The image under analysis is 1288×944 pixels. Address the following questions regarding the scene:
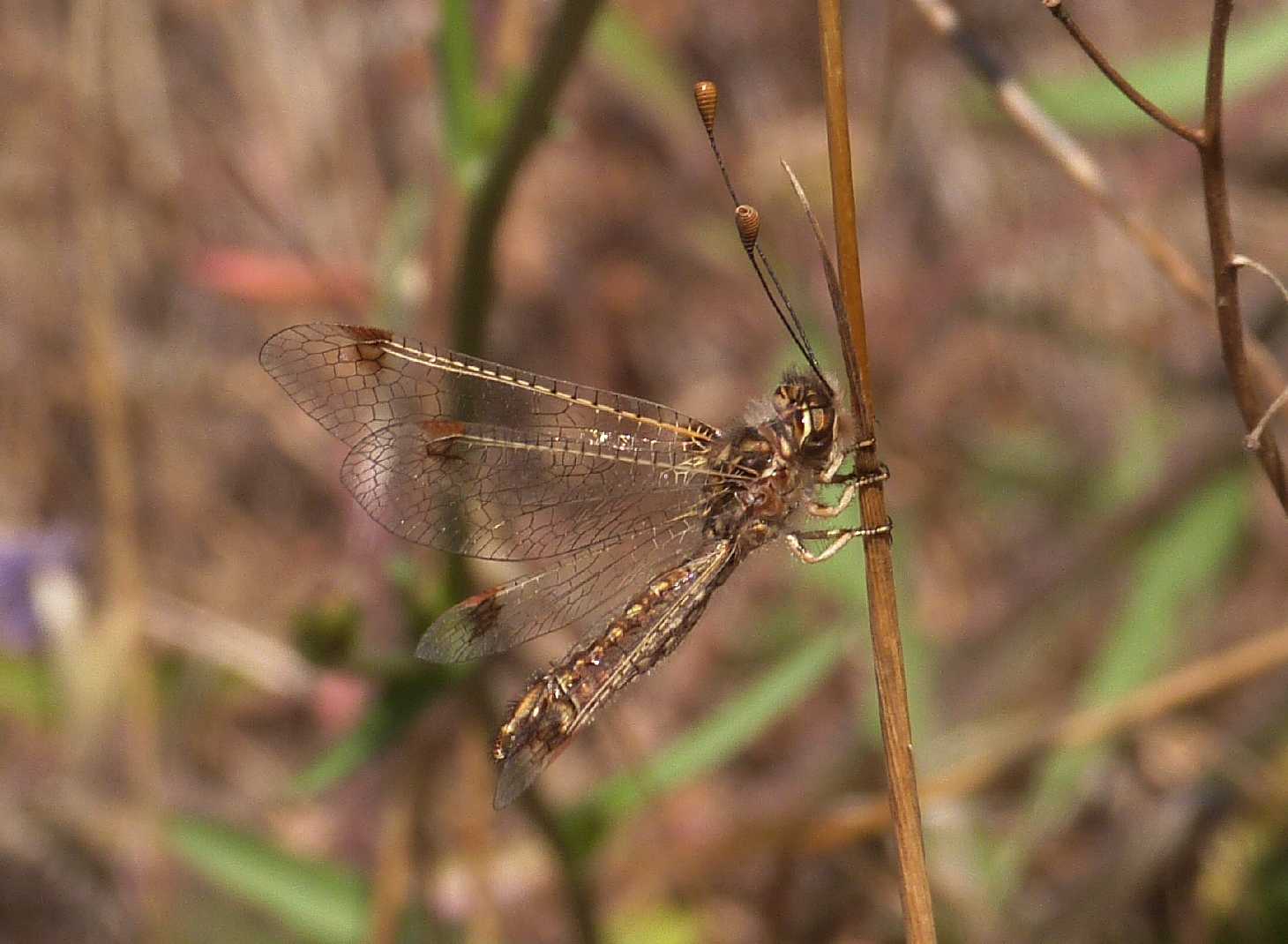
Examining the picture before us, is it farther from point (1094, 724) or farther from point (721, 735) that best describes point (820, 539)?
point (1094, 724)

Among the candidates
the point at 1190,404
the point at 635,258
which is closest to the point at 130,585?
the point at 635,258

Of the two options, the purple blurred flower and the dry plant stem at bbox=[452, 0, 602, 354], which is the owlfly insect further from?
the purple blurred flower

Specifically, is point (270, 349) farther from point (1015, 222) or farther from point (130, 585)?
point (1015, 222)

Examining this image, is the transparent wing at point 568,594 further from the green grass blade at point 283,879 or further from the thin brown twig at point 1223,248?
the green grass blade at point 283,879

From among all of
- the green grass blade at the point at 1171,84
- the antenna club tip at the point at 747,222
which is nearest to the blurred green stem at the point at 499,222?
the antenna club tip at the point at 747,222

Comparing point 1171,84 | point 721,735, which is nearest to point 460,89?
point 721,735

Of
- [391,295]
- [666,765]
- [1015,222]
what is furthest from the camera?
[1015,222]
